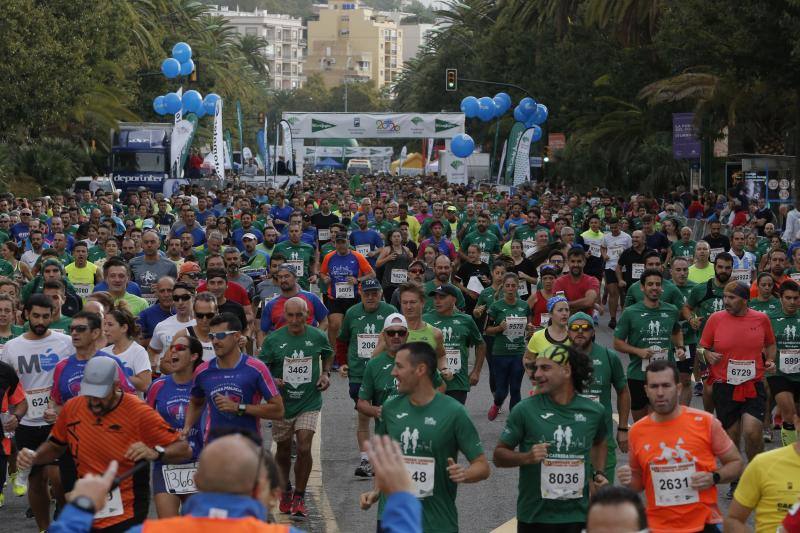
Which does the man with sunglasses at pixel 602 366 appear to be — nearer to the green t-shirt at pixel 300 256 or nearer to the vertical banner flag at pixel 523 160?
the green t-shirt at pixel 300 256

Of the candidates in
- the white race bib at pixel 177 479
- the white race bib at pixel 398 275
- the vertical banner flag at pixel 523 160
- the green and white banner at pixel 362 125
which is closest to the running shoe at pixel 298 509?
the white race bib at pixel 177 479

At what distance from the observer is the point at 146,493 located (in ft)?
26.3

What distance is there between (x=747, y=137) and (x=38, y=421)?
36.2 meters

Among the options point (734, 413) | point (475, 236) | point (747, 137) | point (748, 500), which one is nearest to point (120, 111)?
point (747, 137)

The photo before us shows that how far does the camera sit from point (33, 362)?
32.8ft

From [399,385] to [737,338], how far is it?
4835 mm

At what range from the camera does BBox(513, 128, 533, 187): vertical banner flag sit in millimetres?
48625

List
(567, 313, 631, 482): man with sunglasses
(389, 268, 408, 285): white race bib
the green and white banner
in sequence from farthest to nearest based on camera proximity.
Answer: the green and white banner, (389, 268, 408, 285): white race bib, (567, 313, 631, 482): man with sunglasses

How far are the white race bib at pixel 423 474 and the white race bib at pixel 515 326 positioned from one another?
6.48 meters

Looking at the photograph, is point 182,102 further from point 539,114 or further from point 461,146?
point 539,114

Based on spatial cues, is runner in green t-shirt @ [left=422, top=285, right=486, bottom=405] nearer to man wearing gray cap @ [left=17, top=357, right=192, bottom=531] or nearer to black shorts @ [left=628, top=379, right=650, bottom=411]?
black shorts @ [left=628, top=379, right=650, bottom=411]

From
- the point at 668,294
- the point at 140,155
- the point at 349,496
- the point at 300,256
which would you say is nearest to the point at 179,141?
the point at 140,155

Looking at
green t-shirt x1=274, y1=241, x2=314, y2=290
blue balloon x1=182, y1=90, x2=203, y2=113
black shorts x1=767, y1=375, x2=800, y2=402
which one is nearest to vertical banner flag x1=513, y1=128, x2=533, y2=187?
blue balloon x1=182, y1=90, x2=203, y2=113

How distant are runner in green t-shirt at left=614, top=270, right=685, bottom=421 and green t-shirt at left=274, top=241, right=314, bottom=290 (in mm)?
6620
